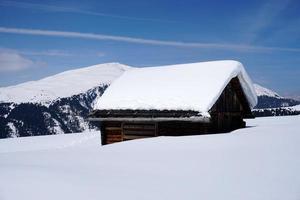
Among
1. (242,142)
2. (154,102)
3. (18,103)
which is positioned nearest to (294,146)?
(242,142)

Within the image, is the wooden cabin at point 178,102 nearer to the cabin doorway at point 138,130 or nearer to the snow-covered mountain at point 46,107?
the cabin doorway at point 138,130

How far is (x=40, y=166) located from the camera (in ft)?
23.4

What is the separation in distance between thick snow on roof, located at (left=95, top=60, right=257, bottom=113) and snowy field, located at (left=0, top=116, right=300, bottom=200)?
18.1ft

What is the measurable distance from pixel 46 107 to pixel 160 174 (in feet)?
483

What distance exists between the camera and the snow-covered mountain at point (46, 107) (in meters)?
122

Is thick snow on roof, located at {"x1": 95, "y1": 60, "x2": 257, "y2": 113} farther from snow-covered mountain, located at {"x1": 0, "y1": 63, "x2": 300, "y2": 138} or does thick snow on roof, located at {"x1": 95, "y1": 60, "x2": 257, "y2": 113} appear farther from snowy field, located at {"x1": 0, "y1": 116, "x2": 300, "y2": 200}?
snow-covered mountain, located at {"x1": 0, "y1": 63, "x2": 300, "y2": 138}

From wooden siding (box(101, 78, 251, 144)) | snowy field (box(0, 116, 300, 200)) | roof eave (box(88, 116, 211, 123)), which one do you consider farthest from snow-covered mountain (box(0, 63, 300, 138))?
snowy field (box(0, 116, 300, 200))

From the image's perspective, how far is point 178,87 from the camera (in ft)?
53.7

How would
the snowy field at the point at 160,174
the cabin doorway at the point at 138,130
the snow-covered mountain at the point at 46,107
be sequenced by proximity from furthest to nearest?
the snow-covered mountain at the point at 46,107, the cabin doorway at the point at 138,130, the snowy field at the point at 160,174

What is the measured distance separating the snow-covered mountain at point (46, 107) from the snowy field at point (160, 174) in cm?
10526

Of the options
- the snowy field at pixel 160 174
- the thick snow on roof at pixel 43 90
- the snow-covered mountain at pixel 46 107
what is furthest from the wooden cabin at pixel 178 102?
the thick snow on roof at pixel 43 90

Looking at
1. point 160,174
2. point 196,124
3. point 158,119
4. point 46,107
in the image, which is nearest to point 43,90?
point 46,107

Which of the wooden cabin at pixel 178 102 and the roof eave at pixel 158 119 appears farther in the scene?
the wooden cabin at pixel 178 102

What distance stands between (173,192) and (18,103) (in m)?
152
